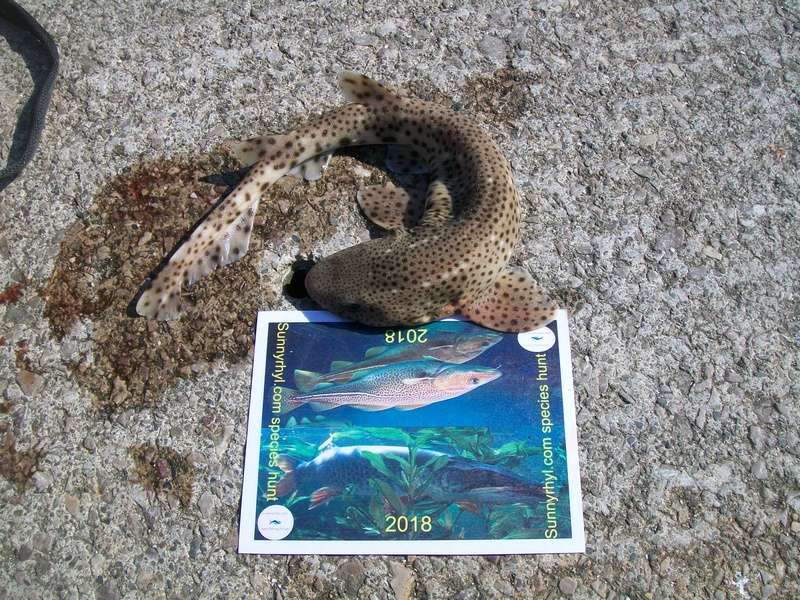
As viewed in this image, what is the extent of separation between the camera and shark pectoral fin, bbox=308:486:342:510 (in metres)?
2.90

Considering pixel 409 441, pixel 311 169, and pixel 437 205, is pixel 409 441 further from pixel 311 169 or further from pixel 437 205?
pixel 311 169

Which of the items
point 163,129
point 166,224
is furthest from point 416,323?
point 163,129

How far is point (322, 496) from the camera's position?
291 cm

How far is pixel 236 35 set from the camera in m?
3.81

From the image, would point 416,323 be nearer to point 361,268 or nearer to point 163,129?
point 361,268

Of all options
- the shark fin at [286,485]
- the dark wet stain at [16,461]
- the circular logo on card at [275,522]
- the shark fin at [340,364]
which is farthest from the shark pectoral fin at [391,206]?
the dark wet stain at [16,461]

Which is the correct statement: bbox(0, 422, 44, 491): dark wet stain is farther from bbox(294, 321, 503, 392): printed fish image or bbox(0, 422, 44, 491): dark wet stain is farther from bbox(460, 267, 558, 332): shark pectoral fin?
bbox(460, 267, 558, 332): shark pectoral fin

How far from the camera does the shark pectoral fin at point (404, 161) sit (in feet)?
11.3

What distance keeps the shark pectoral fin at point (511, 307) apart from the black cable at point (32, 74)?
8.33 feet

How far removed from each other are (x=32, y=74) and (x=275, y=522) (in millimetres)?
2979

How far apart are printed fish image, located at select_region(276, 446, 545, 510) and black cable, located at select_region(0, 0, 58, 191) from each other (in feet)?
7.31

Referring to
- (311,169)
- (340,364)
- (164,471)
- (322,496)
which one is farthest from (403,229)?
(164,471)

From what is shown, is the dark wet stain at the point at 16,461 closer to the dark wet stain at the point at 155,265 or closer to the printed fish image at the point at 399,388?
the dark wet stain at the point at 155,265

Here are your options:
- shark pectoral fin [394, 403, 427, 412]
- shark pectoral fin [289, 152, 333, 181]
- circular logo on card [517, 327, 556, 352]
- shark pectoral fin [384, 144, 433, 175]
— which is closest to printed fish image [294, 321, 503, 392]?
circular logo on card [517, 327, 556, 352]
